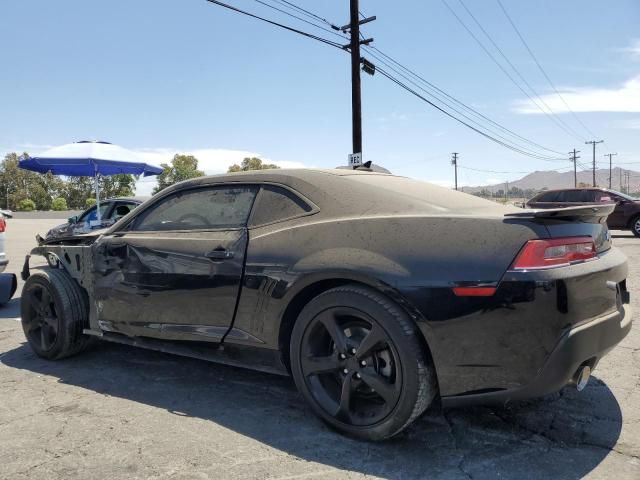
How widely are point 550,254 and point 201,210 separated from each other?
217 centimetres

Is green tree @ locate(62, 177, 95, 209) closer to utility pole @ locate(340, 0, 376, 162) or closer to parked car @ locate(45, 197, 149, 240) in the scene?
utility pole @ locate(340, 0, 376, 162)

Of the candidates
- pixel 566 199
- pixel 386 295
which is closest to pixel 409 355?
pixel 386 295

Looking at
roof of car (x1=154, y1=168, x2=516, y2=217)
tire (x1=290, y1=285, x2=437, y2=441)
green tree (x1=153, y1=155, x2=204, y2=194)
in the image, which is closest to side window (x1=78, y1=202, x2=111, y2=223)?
roof of car (x1=154, y1=168, x2=516, y2=217)

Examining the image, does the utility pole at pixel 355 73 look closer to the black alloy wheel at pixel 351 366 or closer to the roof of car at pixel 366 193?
the roof of car at pixel 366 193

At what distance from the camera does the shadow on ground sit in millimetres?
2348

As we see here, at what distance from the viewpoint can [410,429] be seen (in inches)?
107

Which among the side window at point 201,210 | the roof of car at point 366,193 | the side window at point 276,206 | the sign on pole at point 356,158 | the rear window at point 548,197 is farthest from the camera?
the rear window at point 548,197

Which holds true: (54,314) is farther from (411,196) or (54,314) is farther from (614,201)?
(614,201)

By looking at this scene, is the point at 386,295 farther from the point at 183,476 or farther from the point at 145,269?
the point at 145,269

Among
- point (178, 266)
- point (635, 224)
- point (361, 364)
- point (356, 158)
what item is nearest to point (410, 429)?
point (361, 364)

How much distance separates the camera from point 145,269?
3.41 m

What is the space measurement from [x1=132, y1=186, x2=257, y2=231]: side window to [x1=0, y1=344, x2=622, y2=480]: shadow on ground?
42.8 inches

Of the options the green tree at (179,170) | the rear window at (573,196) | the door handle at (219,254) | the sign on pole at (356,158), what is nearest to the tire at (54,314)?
the door handle at (219,254)

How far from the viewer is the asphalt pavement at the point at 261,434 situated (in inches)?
91.7
